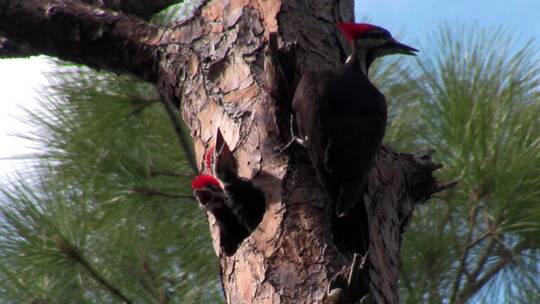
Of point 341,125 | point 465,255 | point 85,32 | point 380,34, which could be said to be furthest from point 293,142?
point 465,255

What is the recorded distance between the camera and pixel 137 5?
6.36 feet

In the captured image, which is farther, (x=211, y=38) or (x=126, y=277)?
(x=126, y=277)

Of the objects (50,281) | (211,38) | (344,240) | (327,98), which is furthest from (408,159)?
(50,281)

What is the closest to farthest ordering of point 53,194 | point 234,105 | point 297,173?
1. point 297,173
2. point 234,105
3. point 53,194

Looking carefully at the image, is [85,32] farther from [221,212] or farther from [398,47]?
[398,47]

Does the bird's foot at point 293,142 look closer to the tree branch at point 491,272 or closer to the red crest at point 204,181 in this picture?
the red crest at point 204,181

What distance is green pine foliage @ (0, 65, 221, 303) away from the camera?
197cm

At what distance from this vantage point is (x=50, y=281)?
1999 mm

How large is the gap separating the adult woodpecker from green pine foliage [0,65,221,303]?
26.8 inches

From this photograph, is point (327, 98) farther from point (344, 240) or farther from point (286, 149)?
point (344, 240)

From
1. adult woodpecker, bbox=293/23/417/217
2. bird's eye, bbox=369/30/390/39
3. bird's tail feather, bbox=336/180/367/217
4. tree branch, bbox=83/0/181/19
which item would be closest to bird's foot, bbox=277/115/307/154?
adult woodpecker, bbox=293/23/417/217

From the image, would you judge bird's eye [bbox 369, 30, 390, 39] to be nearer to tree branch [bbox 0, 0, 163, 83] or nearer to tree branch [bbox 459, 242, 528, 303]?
tree branch [bbox 0, 0, 163, 83]

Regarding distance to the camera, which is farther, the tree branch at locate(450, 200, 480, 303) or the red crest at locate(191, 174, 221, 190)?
the tree branch at locate(450, 200, 480, 303)

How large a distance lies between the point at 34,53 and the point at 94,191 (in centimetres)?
39
